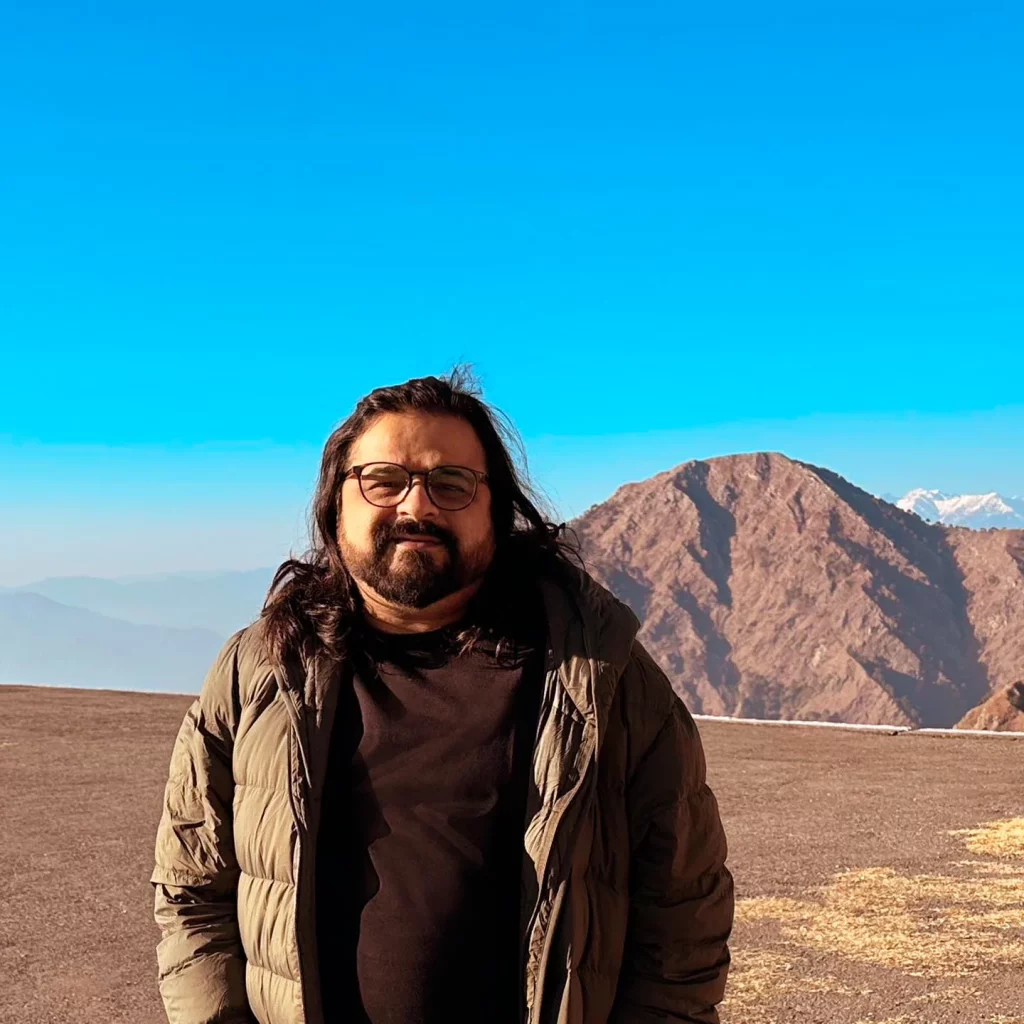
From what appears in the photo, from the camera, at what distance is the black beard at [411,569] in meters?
2.45

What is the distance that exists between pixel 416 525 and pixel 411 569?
91 mm

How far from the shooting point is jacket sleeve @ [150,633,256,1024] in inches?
95.7

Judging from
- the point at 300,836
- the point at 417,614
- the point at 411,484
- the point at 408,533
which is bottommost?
the point at 300,836

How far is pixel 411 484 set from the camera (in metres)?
2.53

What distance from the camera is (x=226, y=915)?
2.49 meters

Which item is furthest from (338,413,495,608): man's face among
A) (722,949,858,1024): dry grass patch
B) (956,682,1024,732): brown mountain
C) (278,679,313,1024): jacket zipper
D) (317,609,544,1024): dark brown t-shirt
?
(956,682,1024,732): brown mountain

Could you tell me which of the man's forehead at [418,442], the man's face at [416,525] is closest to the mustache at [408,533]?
the man's face at [416,525]

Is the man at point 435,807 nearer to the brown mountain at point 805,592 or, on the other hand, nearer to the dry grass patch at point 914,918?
the dry grass patch at point 914,918

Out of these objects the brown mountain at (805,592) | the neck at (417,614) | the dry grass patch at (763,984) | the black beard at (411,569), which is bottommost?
the dry grass patch at (763,984)

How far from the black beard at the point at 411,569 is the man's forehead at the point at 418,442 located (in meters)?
0.14

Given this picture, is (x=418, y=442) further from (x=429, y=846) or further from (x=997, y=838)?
(x=997, y=838)

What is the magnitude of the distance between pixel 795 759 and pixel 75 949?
7.28 metres

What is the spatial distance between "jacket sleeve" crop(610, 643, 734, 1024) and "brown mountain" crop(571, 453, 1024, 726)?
106046 millimetres

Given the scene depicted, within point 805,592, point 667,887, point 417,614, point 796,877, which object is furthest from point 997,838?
point 805,592
